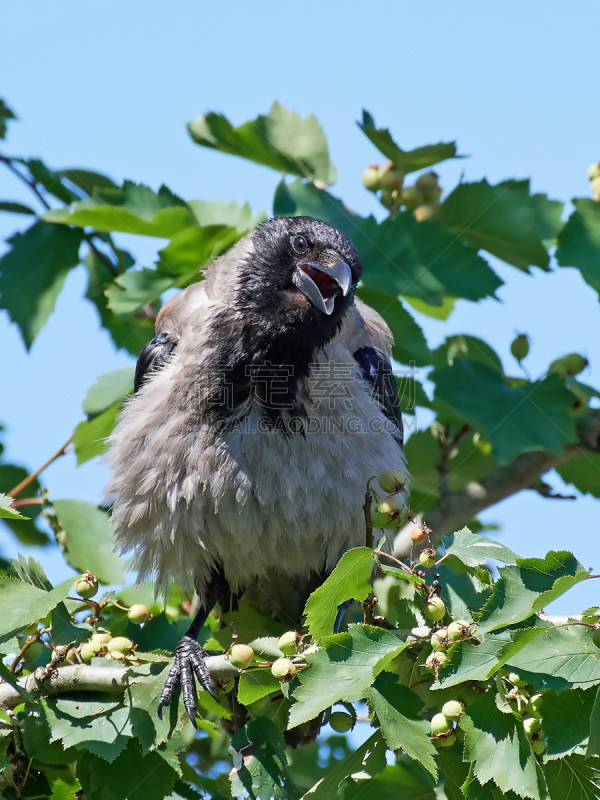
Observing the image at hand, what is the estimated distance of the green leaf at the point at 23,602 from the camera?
9.93 feet

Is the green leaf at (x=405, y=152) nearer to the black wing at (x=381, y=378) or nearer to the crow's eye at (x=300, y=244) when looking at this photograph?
the crow's eye at (x=300, y=244)

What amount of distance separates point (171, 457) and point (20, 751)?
5.46 ft

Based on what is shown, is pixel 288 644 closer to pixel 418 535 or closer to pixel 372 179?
pixel 418 535

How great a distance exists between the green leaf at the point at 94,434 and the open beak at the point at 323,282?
154 cm

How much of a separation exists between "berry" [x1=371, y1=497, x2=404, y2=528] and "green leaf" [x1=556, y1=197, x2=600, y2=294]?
86.8 inches

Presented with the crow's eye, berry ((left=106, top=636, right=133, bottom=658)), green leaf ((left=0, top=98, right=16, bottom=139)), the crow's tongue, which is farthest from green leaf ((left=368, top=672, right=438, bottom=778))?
green leaf ((left=0, top=98, right=16, bottom=139))

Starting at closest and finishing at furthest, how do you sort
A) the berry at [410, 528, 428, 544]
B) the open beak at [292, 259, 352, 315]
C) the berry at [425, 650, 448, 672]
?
the berry at [425, 650, 448, 672] < the berry at [410, 528, 428, 544] < the open beak at [292, 259, 352, 315]

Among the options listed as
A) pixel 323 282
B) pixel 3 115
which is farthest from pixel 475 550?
pixel 3 115

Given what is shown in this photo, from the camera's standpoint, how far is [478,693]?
307 cm

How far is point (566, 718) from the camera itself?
8.76ft

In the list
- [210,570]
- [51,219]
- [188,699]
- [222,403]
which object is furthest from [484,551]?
[51,219]

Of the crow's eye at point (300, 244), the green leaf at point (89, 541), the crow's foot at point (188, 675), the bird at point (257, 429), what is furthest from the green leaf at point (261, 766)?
the crow's eye at point (300, 244)

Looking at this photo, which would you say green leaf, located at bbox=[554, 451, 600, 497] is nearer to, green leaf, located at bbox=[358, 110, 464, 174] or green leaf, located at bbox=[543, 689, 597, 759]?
green leaf, located at bbox=[358, 110, 464, 174]

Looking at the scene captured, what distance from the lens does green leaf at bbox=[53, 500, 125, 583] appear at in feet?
16.1
